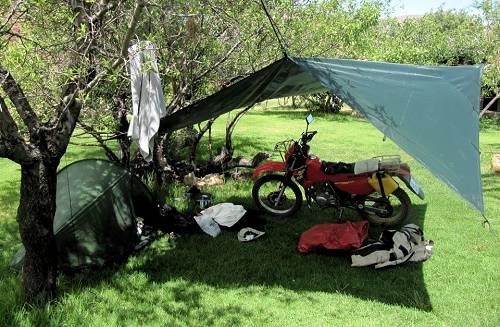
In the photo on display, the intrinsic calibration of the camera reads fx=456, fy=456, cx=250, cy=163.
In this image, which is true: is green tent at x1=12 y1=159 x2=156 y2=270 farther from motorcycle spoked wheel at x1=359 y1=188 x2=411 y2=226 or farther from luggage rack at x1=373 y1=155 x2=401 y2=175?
luggage rack at x1=373 y1=155 x2=401 y2=175

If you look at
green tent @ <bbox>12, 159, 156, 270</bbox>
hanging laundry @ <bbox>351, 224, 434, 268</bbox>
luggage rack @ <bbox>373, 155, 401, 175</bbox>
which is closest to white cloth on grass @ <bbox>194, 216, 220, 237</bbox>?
green tent @ <bbox>12, 159, 156, 270</bbox>

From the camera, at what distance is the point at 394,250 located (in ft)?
14.2

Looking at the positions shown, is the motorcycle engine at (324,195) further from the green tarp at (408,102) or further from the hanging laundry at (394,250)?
the green tarp at (408,102)

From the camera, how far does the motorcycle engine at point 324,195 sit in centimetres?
544

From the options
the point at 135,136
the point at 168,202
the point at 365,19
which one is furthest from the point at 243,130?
the point at 135,136

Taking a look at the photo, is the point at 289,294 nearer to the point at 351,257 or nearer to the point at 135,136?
the point at 351,257

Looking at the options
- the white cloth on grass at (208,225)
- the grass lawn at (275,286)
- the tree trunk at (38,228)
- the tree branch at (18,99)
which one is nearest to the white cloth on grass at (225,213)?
the white cloth on grass at (208,225)

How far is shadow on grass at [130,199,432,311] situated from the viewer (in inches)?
153

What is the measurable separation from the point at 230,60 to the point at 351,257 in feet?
11.9

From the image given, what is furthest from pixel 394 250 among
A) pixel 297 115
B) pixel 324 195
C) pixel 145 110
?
pixel 297 115

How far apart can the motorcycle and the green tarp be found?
1.06 meters

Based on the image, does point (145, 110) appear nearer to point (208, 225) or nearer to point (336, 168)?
point (208, 225)

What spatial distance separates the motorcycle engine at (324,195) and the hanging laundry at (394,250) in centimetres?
95

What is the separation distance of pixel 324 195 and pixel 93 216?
8.66 ft
